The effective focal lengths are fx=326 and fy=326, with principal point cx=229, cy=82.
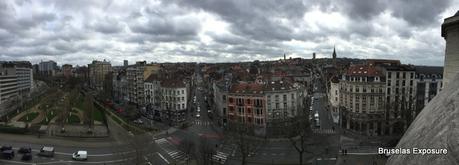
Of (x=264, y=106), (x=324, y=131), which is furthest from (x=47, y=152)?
(x=324, y=131)

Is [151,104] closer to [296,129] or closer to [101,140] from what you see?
[101,140]

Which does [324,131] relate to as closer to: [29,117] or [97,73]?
[29,117]

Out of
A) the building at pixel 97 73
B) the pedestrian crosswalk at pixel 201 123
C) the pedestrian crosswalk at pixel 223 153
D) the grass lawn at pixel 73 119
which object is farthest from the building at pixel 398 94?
the building at pixel 97 73

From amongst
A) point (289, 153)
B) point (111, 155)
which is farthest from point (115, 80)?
point (289, 153)

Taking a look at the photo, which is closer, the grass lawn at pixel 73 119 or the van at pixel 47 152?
the van at pixel 47 152

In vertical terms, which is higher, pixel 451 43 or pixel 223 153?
pixel 451 43

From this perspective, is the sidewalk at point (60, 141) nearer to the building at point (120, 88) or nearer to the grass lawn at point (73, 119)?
the grass lawn at point (73, 119)
